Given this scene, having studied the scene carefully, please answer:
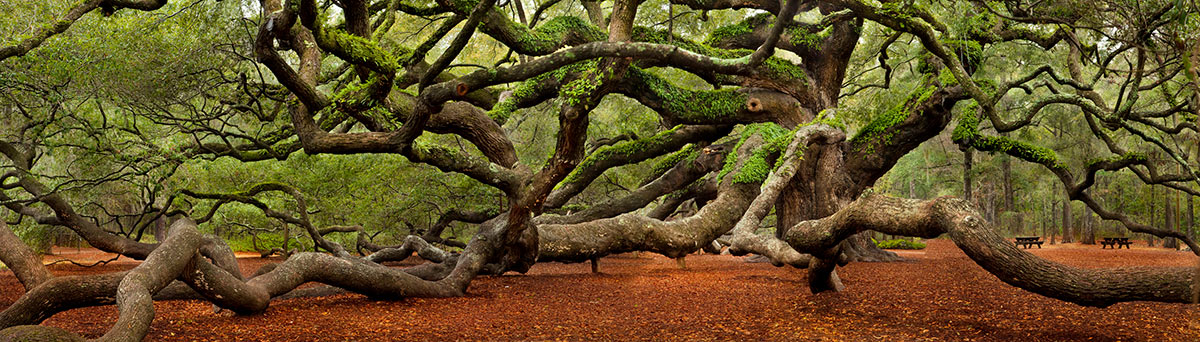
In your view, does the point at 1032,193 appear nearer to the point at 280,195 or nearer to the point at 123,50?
the point at 280,195

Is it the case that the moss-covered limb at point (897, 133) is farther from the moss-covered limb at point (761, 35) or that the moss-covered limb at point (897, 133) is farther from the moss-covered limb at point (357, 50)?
the moss-covered limb at point (357, 50)

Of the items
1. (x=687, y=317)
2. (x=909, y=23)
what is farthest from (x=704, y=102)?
(x=687, y=317)

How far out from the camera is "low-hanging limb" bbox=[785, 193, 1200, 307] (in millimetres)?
3803

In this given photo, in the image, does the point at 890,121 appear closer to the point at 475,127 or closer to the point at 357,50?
the point at 475,127

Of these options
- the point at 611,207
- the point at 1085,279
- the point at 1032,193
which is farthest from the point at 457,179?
the point at 1032,193

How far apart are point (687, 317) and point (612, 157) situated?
593 cm

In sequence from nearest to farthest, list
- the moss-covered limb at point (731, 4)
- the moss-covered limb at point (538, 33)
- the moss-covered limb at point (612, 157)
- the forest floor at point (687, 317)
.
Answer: the forest floor at point (687, 317)
the moss-covered limb at point (538, 33)
the moss-covered limb at point (612, 157)
the moss-covered limb at point (731, 4)

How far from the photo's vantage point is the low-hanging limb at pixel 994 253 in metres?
3.80

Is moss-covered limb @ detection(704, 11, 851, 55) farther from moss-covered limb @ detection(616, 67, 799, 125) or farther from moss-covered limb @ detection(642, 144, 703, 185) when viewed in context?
moss-covered limb @ detection(642, 144, 703, 185)

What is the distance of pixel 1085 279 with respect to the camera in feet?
13.4

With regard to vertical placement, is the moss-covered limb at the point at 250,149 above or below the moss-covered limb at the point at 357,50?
below

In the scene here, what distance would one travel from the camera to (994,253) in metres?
4.43

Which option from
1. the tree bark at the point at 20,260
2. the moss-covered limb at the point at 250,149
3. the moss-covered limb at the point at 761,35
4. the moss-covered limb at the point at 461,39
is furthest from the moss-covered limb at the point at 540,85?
the tree bark at the point at 20,260

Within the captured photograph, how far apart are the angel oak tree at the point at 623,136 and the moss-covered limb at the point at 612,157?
39 mm
